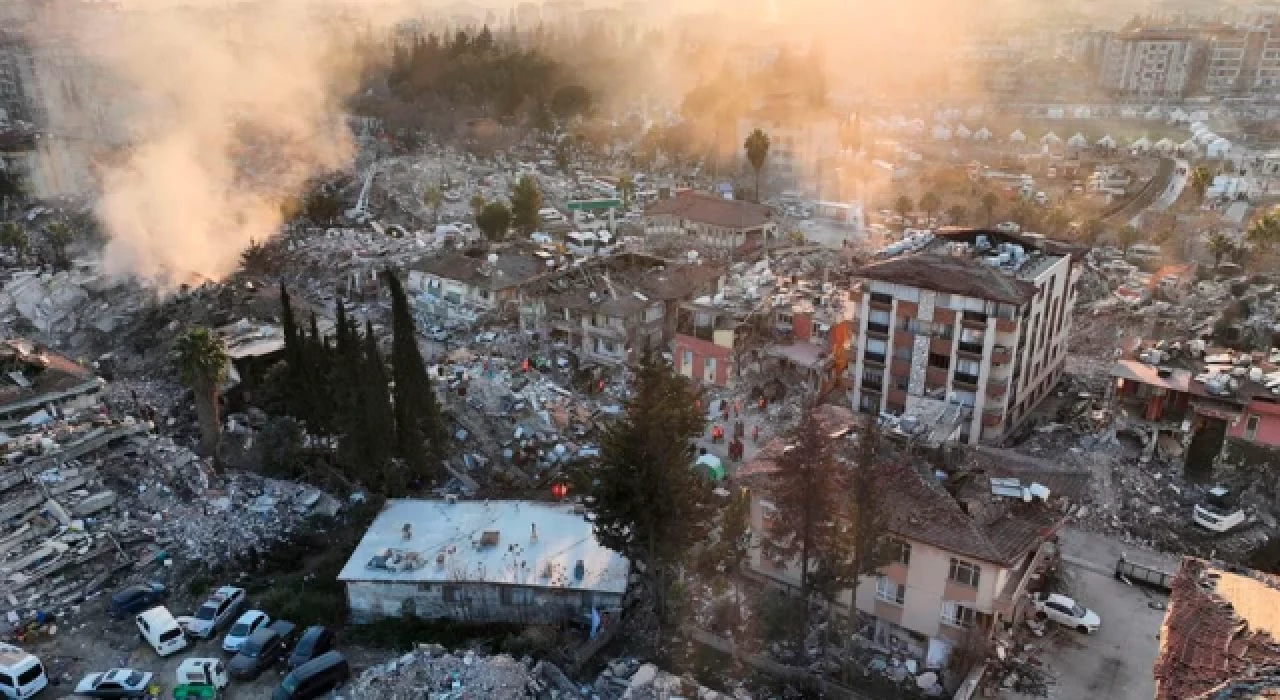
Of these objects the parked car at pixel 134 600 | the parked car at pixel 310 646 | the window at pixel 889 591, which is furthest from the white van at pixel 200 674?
the window at pixel 889 591

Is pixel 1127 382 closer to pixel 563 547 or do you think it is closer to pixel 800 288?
pixel 800 288

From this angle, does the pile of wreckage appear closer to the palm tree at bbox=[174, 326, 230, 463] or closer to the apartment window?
the apartment window

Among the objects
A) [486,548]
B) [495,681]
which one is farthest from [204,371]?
[495,681]

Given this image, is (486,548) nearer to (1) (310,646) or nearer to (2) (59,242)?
(1) (310,646)

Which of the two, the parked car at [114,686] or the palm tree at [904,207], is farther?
the palm tree at [904,207]

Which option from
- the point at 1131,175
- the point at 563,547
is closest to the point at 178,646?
the point at 563,547

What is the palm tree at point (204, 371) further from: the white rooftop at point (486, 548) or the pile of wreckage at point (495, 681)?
the pile of wreckage at point (495, 681)
